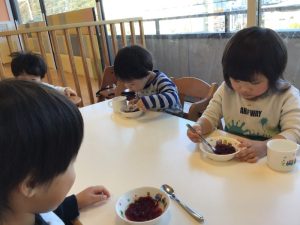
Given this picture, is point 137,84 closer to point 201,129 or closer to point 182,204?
point 201,129

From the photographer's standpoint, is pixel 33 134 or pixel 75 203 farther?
pixel 75 203

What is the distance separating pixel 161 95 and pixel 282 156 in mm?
716

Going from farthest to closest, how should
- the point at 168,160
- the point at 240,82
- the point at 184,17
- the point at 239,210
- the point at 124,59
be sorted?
the point at 184,17, the point at 124,59, the point at 240,82, the point at 168,160, the point at 239,210

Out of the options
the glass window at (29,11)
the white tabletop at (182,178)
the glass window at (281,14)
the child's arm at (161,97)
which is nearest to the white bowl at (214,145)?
the white tabletop at (182,178)

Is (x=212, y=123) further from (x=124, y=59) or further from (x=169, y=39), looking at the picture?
(x=169, y=39)

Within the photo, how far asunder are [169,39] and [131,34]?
38 centimetres

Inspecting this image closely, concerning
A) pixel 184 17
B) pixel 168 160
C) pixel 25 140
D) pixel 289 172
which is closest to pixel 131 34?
pixel 184 17

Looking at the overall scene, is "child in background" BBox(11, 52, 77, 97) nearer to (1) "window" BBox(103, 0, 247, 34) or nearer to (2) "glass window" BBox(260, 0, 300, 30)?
(1) "window" BBox(103, 0, 247, 34)

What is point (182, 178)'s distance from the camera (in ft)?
2.38

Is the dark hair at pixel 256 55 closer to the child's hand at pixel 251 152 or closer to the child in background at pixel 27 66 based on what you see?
the child's hand at pixel 251 152

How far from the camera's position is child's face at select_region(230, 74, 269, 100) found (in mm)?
902

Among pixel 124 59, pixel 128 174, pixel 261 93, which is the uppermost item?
pixel 124 59

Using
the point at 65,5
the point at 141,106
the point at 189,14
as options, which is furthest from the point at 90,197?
the point at 65,5

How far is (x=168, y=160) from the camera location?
825mm
